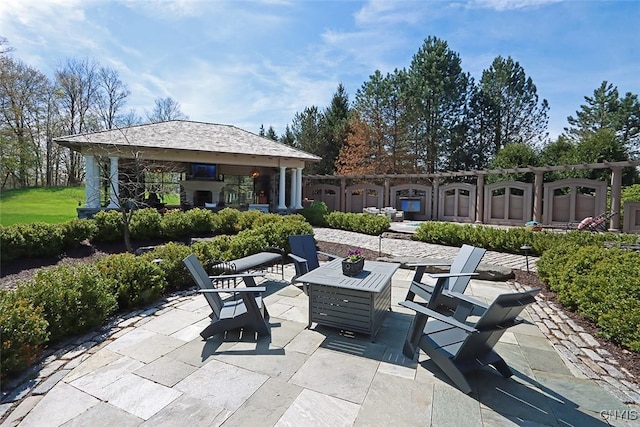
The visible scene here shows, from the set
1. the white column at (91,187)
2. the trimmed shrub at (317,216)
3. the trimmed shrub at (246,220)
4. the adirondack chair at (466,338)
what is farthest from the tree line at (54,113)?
the adirondack chair at (466,338)

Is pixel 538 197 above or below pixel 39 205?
above

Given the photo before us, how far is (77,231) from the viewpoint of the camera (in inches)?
332

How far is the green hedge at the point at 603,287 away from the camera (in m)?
3.40

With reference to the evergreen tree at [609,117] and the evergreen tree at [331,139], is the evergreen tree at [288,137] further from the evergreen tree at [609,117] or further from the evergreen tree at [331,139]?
the evergreen tree at [609,117]

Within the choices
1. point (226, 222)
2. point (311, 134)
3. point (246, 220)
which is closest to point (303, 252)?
point (246, 220)

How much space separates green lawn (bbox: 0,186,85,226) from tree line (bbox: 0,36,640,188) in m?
3.24

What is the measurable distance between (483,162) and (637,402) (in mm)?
25355

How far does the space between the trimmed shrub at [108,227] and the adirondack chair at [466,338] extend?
29.7ft

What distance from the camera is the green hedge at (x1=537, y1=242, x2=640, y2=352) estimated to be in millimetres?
3398

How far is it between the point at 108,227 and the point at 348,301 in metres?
8.46

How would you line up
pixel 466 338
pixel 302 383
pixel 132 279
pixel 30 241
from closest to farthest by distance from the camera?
pixel 466 338
pixel 302 383
pixel 132 279
pixel 30 241

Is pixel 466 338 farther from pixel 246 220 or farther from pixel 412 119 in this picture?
pixel 412 119

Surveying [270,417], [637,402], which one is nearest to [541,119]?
[637,402]

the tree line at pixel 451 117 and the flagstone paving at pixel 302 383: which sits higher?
the tree line at pixel 451 117
